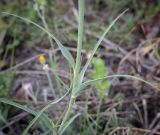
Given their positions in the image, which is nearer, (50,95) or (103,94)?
(103,94)

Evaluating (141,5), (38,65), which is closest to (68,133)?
(38,65)

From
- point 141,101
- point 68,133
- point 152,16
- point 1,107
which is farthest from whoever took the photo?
point 152,16

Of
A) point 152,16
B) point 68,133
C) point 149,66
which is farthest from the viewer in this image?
point 152,16

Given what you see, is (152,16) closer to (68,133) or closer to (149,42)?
(149,42)

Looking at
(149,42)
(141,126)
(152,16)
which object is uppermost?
(152,16)

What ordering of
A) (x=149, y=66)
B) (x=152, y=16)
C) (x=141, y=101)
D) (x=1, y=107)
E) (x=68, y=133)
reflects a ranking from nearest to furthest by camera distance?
(x=68, y=133) → (x=1, y=107) → (x=141, y=101) → (x=149, y=66) → (x=152, y=16)

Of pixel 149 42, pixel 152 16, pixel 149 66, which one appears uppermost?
pixel 152 16

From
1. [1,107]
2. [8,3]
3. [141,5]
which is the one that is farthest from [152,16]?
[1,107]

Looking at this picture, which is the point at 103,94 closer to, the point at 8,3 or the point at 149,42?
the point at 149,42

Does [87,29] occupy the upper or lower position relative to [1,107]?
upper
